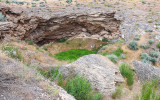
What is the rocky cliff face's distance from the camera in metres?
13.3

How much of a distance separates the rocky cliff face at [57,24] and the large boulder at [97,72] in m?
9.01

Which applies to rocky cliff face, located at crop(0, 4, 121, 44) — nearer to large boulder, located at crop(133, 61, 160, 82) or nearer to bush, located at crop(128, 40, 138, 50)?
bush, located at crop(128, 40, 138, 50)

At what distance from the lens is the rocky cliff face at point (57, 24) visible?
1330cm

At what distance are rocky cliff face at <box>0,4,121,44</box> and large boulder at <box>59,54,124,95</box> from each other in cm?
901

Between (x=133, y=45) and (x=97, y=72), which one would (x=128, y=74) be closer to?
(x=97, y=72)

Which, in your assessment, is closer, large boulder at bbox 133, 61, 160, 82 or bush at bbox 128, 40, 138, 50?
large boulder at bbox 133, 61, 160, 82

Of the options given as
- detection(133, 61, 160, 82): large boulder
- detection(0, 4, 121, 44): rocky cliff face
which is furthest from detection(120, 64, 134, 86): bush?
detection(0, 4, 121, 44): rocky cliff face

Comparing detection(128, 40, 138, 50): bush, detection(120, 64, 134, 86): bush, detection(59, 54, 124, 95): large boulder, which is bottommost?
detection(128, 40, 138, 50): bush

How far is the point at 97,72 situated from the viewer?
532cm

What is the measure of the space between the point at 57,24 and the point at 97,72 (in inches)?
457

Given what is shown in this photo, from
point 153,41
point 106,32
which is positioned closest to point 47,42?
point 106,32

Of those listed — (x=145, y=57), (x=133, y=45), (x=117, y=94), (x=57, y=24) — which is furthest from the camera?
(x=57, y=24)

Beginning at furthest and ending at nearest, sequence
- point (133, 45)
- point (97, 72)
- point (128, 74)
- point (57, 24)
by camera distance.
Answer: point (57, 24)
point (133, 45)
point (128, 74)
point (97, 72)

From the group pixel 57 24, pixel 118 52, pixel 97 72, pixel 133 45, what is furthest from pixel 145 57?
pixel 57 24
